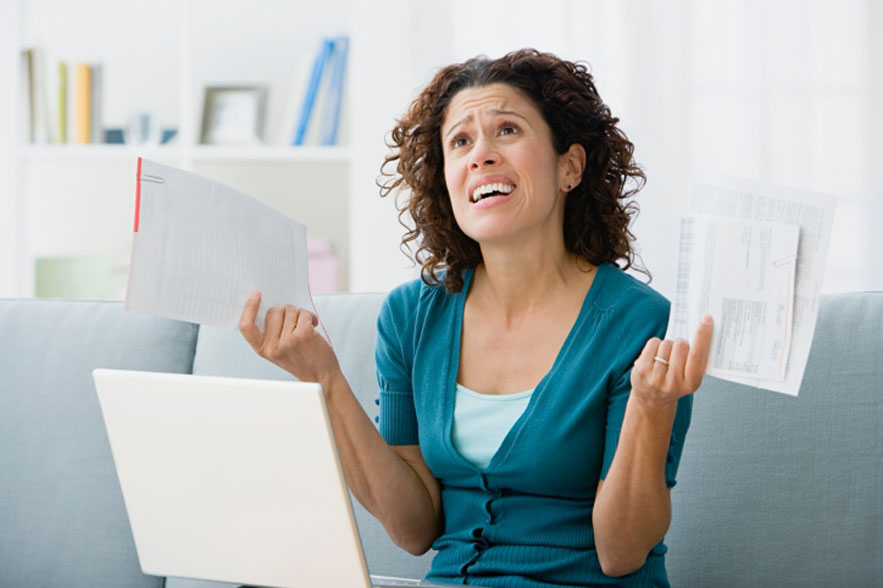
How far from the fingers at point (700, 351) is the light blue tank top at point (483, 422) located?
339mm

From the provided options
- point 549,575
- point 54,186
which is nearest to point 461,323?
point 549,575

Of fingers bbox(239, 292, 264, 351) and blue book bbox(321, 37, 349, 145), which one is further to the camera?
blue book bbox(321, 37, 349, 145)

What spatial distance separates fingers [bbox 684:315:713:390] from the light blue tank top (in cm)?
34

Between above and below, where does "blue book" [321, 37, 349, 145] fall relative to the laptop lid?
above

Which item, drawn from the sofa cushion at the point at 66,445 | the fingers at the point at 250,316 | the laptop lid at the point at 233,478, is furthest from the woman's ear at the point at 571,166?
the sofa cushion at the point at 66,445

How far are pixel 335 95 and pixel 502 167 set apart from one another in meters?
1.70

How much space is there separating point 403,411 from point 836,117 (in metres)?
2.00

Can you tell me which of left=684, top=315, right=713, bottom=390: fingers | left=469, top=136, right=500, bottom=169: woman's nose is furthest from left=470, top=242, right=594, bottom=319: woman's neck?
left=684, top=315, right=713, bottom=390: fingers

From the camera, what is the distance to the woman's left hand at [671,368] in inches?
39.7

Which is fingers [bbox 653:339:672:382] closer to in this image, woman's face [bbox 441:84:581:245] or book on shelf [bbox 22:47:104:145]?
woman's face [bbox 441:84:581:245]

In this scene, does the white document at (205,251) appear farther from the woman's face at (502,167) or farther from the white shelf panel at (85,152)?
the white shelf panel at (85,152)

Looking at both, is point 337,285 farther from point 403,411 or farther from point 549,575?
point 549,575

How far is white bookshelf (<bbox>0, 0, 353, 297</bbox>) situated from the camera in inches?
118

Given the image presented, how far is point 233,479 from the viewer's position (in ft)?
3.25
